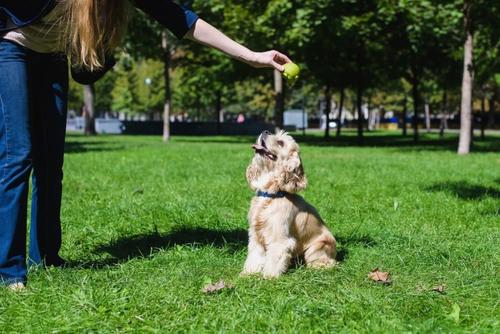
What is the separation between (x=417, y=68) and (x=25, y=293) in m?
26.3

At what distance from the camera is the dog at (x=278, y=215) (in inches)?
168

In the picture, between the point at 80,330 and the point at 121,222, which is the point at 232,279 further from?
the point at 121,222

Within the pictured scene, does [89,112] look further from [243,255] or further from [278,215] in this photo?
[278,215]

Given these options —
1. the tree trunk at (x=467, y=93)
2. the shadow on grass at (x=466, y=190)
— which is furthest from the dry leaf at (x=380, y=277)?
the tree trunk at (x=467, y=93)

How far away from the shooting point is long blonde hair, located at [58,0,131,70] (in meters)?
3.76

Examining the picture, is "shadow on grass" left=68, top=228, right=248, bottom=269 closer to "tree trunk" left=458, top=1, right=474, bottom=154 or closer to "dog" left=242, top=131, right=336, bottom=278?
"dog" left=242, top=131, right=336, bottom=278

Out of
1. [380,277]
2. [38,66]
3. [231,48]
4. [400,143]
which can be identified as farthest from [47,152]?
[400,143]

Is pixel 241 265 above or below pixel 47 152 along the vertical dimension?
below

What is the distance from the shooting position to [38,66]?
405cm

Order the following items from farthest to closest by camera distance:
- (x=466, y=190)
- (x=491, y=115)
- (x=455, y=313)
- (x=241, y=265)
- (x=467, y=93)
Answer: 1. (x=491, y=115)
2. (x=467, y=93)
3. (x=466, y=190)
4. (x=241, y=265)
5. (x=455, y=313)

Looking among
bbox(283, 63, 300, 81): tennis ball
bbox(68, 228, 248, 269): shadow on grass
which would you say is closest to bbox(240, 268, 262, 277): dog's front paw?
bbox(68, 228, 248, 269): shadow on grass

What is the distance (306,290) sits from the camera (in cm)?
379

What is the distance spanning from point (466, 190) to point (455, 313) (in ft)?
18.1

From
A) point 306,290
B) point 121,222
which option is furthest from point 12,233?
point 121,222
